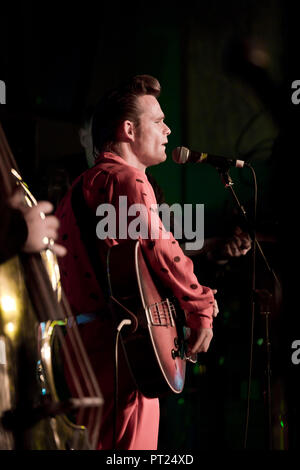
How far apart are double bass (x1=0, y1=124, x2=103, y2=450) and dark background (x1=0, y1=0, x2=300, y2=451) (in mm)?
1678

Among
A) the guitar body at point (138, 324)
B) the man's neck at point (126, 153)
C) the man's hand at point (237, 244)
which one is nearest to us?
the guitar body at point (138, 324)

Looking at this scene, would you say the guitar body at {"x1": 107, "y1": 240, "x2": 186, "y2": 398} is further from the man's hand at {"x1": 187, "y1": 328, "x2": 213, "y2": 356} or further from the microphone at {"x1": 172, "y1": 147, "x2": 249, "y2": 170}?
the microphone at {"x1": 172, "y1": 147, "x2": 249, "y2": 170}

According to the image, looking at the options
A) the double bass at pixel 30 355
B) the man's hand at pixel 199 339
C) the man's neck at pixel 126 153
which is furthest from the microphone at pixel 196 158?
the double bass at pixel 30 355

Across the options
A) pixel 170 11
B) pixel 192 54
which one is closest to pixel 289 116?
pixel 192 54

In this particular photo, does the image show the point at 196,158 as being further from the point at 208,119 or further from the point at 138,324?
the point at 208,119

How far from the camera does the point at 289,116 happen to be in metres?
3.43

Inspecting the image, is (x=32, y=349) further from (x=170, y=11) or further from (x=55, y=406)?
(x=170, y=11)

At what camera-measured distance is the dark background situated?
2.92m

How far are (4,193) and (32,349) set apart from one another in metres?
0.30

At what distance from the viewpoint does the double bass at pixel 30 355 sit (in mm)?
1013

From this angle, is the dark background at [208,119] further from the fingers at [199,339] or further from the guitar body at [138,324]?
the guitar body at [138,324]

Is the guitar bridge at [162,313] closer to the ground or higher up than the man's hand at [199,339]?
higher up

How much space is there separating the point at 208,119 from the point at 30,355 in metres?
2.87

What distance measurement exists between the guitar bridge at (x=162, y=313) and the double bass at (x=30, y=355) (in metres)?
0.62
